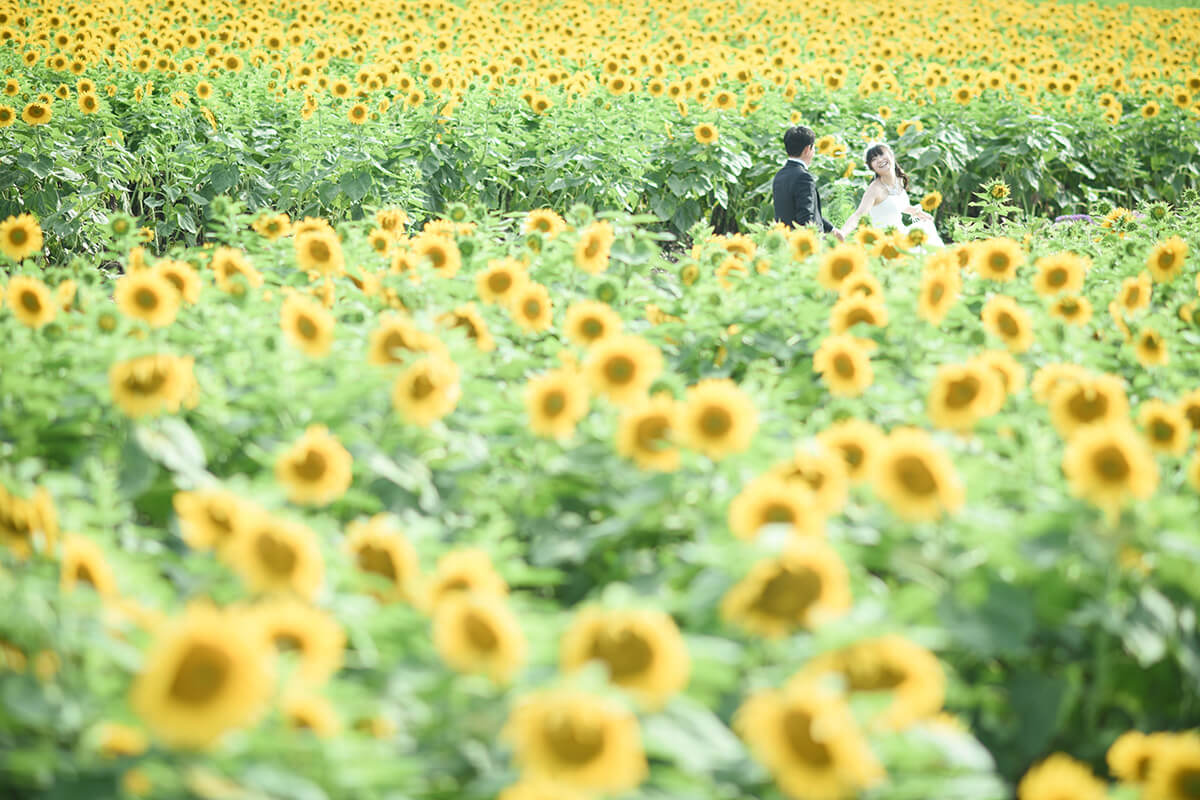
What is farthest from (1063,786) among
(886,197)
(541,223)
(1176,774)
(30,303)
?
(886,197)

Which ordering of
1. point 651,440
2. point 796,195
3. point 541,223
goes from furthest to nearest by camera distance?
1. point 796,195
2. point 541,223
3. point 651,440

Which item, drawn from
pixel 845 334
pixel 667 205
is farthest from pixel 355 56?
pixel 845 334

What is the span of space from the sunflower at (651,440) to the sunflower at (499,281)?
1.05 meters

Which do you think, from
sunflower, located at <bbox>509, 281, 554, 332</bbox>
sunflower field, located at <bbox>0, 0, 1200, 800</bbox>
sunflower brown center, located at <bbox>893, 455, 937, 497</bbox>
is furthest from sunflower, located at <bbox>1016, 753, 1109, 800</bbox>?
sunflower, located at <bbox>509, 281, 554, 332</bbox>

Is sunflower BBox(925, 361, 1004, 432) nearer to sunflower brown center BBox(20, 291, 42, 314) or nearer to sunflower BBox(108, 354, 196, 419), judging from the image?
sunflower BBox(108, 354, 196, 419)

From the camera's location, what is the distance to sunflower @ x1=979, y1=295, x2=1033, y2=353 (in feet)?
9.16

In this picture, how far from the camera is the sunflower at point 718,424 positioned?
201 centimetres

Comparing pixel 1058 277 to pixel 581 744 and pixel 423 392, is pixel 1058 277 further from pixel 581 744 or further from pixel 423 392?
pixel 581 744

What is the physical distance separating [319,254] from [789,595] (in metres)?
2.10

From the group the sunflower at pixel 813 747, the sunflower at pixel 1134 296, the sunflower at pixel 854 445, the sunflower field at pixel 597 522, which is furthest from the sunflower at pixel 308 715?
the sunflower at pixel 1134 296

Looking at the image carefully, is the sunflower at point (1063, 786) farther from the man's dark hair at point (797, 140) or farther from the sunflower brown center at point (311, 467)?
the man's dark hair at point (797, 140)

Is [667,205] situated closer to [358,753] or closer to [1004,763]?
[1004,763]

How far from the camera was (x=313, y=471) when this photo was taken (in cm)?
192

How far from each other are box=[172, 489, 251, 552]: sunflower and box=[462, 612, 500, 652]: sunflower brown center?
44 cm
